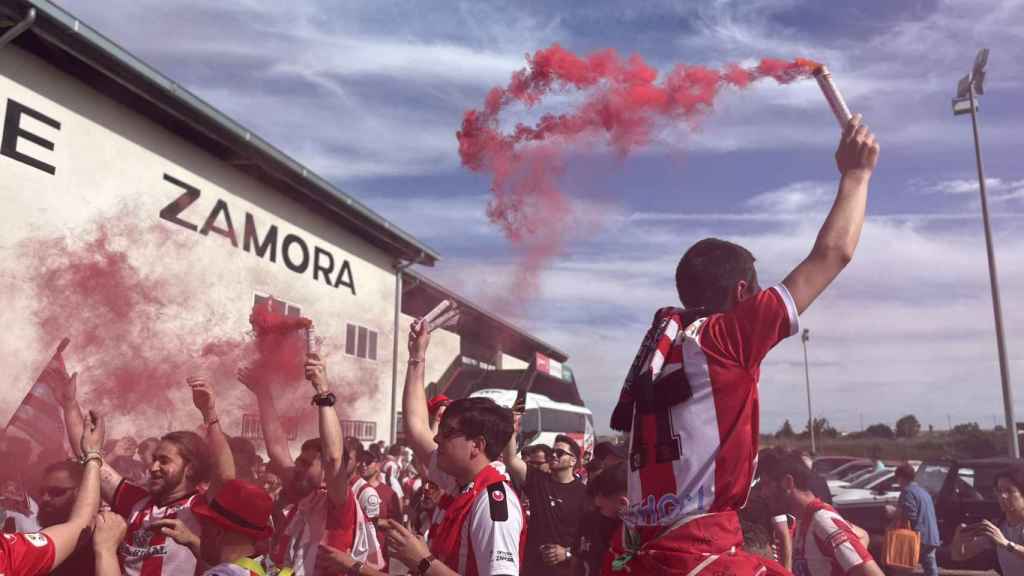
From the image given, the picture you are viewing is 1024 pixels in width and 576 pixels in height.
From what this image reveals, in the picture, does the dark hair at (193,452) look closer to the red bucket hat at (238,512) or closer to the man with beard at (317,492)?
the man with beard at (317,492)

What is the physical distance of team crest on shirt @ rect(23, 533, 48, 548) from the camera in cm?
366

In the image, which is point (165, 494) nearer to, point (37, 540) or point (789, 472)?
point (37, 540)

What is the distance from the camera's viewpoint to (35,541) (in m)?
3.67

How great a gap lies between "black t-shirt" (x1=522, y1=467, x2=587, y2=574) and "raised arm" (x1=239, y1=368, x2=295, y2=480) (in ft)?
6.80

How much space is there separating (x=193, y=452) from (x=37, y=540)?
1311 millimetres

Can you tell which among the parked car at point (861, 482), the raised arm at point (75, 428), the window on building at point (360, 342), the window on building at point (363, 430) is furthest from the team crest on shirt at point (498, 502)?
the window on building at point (360, 342)

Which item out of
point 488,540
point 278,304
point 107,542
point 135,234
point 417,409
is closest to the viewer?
point 488,540

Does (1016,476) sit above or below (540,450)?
below

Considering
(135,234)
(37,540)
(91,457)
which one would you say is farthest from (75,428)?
(135,234)

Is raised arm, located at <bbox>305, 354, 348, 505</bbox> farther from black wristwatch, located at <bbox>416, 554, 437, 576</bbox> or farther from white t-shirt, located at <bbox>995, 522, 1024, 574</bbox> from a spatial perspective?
white t-shirt, located at <bbox>995, 522, 1024, 574</bbox>

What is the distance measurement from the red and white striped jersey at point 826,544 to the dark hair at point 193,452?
393 cm

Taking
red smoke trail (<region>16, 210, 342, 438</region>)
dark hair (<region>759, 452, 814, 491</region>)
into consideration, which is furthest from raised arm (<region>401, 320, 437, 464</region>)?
red smoke trail (<region>16, 210, 342, 438</region>)

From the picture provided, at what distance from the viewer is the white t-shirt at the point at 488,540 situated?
3301 millimetres

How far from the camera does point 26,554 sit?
11.8ft
